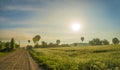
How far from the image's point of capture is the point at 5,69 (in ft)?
93.5

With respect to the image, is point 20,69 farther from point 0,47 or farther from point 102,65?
point 0,47

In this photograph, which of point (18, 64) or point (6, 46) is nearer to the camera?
point (18, 64)

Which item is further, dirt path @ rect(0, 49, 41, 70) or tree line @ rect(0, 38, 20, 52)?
tree line @ rect(0, 38, 20, 52)

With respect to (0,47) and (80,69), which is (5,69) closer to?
(80,69)

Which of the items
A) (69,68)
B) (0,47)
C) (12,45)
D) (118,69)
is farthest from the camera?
(12,45)

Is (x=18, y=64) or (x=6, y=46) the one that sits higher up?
(x=6, y=46)

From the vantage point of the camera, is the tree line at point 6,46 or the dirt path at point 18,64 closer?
the dirt path at point 18,64

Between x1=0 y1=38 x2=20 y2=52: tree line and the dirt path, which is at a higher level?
x1=0 y1=38 x2=20 y2=52: tree line

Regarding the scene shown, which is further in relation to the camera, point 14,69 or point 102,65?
point 14,69

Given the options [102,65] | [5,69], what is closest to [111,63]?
[102,65]

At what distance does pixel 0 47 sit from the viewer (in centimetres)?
11762

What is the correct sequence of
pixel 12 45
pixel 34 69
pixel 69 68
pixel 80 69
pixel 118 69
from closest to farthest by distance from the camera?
pixel 118 69, pixel 80 69, pixel 69 68, pixel 34 69, pixel 12 45

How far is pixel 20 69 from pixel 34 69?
1921 mm

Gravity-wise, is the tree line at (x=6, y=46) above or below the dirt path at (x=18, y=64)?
above
